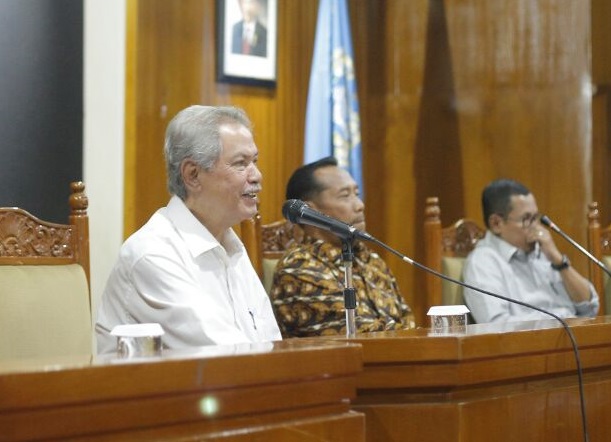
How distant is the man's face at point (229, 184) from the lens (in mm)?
2252

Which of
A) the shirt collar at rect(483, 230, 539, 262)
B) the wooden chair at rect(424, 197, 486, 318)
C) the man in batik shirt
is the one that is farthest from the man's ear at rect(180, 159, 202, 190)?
the shirt collar at rect(483, 230, 539, 262)

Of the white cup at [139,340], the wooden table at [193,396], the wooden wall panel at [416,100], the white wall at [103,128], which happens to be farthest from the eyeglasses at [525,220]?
the white cup at [139,340]

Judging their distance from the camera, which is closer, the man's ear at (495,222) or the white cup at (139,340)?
the white cup at (139,340)

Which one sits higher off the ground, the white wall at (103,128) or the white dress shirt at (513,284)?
the white wall at (103,128)

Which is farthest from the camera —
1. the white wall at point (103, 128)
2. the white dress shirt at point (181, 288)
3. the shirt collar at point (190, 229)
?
the white wall at point (103, 128)

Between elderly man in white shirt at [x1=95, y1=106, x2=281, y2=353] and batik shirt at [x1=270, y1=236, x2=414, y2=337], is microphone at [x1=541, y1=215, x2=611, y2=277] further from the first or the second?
elderly man in white shirt at [x1=95, y1=106, x2=281, y2=353]

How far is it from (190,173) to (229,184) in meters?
0.10

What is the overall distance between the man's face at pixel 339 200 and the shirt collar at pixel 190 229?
2.89 feet

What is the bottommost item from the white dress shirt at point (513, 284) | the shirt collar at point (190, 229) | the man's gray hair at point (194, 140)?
the white dress shirt at point (513, 284)

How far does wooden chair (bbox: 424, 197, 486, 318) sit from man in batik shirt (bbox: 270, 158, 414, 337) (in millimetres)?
443

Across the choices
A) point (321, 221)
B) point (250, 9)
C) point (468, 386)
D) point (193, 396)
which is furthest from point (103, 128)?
point (193, 396)

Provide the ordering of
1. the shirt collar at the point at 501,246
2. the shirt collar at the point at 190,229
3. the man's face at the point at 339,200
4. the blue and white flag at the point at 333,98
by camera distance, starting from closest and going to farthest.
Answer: the shirt collar at the point at 190,229
the man's face at the point at 339,200
the shirt collar at the point at 501,246
the blue and white flag at the point at 333,98

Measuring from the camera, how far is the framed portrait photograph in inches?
156

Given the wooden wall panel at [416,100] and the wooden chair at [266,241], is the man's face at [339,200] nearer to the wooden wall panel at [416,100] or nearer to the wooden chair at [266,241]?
the wooden chair at [266,241]
